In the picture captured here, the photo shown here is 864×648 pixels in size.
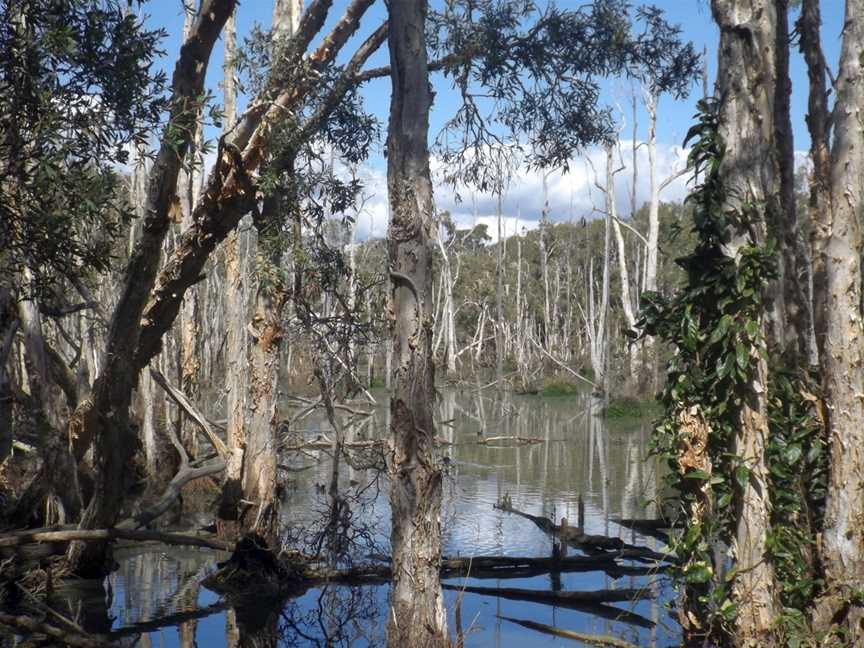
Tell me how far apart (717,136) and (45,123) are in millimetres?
3610

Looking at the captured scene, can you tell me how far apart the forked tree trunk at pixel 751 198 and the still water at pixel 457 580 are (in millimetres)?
580

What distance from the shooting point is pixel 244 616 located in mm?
7684

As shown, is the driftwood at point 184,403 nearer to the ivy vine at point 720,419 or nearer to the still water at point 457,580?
the still water at point 457,580

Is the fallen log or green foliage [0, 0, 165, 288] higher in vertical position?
green foliage [0, 0, 165, 288]

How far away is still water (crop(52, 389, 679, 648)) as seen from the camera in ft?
23.5

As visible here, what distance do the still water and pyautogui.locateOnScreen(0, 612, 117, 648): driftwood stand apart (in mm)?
1015

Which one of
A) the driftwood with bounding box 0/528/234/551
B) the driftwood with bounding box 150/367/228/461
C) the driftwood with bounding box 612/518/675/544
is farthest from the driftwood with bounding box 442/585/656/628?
the driftwood with bounding box 150/367/228/461

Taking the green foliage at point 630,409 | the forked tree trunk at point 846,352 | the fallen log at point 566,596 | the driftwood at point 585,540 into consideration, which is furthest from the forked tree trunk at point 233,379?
the green foliage at point 630,409

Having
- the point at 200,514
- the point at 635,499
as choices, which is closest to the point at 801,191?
the point at 635,499

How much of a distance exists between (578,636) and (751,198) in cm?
317

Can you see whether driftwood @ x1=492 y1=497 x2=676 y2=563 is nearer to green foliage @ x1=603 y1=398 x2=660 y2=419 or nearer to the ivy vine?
the ivy vine

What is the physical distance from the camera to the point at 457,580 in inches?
324

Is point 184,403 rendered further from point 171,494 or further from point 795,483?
point 795,483

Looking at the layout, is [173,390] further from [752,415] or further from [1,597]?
[752,415]
